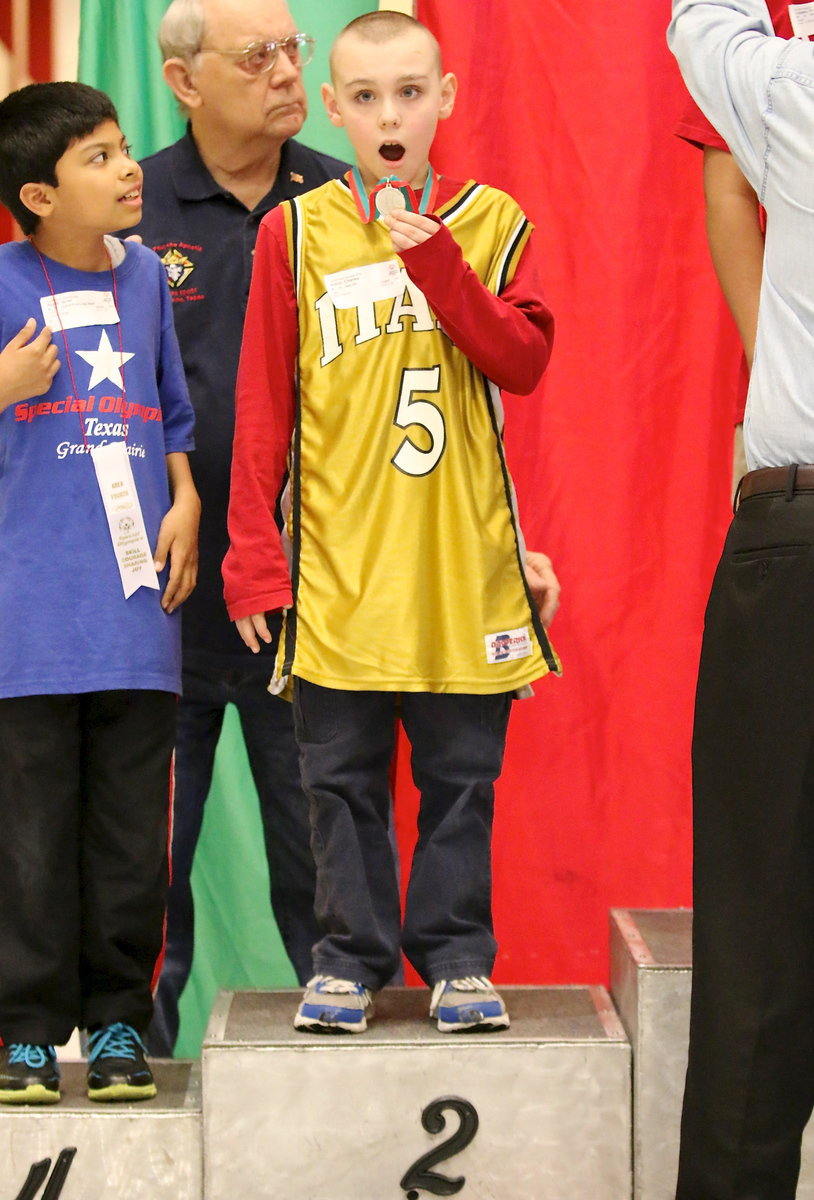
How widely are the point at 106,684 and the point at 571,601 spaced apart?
1.11 m

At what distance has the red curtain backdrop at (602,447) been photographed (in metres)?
2.72

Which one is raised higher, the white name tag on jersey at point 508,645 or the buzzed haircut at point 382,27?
the buzzed haircut at point 382,27

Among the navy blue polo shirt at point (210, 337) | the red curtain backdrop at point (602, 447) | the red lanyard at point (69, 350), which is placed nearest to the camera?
the red lanyard at point (69, 350)

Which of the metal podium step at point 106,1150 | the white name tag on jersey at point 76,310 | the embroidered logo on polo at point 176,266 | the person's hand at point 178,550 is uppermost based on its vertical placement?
the embroidered logo on polo at point 176,266

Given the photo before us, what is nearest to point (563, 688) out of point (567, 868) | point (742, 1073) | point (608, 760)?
point (608, 760)

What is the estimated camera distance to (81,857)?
2025 millimetres

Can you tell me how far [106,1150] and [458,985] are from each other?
19.9 inches

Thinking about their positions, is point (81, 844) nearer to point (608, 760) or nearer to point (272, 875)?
point (272, 875)

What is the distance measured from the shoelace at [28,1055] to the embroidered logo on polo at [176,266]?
3.87 ft

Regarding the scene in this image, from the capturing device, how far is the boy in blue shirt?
6.40 ft

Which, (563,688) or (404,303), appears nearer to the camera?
(404,303)

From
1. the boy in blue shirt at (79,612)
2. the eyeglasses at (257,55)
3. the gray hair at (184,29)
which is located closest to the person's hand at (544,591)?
the boy in blue shirt at (79,612)

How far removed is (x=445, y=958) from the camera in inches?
77.4

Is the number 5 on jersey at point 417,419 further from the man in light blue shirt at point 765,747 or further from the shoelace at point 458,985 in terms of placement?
the shoelace at point 458,985
